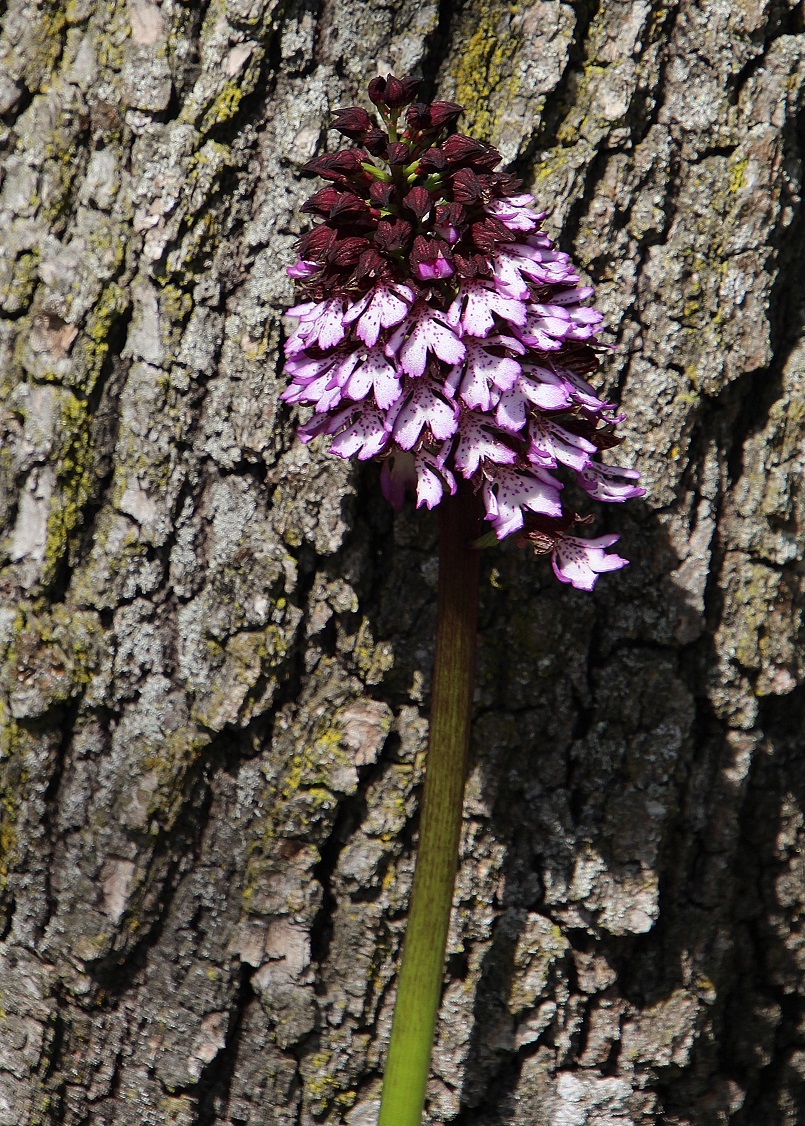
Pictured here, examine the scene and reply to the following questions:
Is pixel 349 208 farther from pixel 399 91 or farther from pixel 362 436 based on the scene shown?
pixel 362 436

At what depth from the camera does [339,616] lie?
2.10 meters

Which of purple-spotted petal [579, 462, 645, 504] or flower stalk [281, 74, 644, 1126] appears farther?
purple-spotted petal [579, 462, 645, 504]

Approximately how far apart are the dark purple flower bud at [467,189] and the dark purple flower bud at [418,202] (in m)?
0.05

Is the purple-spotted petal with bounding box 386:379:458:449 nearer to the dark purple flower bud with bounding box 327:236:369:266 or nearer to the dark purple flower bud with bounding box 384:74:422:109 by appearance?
the dark purple flower bud with bounding box 327:236:369:266

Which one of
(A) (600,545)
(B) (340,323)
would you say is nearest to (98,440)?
(B) (340,323)

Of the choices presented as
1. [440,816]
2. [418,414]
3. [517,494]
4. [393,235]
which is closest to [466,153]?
[393,235]

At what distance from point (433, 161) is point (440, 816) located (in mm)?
1127

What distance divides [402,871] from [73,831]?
76cm

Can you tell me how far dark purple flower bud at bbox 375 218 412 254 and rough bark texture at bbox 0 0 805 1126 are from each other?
549 mm

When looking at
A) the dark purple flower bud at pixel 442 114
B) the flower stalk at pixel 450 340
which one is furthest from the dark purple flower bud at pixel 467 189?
the dark purple flower bud at pixel 442 114

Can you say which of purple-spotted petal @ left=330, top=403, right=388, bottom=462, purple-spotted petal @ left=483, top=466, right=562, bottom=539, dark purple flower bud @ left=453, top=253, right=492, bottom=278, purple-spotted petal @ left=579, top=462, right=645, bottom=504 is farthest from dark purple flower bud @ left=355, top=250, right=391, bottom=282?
purple-spotted petal @ left=579, top=462, right=645, bottom=504

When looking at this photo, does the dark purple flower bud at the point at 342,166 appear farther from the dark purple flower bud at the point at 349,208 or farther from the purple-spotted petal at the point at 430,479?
the purple-spotted petal at the point at 430,479

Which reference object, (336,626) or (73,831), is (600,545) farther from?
(73,831)

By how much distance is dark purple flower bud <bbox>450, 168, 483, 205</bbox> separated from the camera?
149 cm
